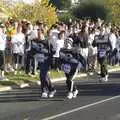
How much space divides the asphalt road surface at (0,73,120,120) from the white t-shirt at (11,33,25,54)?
2.46 meters

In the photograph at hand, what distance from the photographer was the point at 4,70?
22.4 m

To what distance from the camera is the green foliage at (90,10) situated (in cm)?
8306

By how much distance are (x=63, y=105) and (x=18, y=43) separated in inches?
286

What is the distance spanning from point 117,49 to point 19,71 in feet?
28.4

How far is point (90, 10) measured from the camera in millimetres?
87375

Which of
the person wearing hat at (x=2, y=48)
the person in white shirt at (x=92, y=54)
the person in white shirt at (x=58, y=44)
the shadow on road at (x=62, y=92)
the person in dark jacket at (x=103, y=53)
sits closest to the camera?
the shadow on road at (x=62, y=92)

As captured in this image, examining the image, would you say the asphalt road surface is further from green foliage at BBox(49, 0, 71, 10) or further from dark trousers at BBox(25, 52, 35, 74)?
green foliage at BBox(49, 0, 71, 10)

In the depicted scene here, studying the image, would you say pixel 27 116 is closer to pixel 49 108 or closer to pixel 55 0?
pixel 49 108

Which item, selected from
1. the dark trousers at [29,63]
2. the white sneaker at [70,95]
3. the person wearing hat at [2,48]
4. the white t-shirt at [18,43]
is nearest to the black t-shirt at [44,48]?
the white sneaker at [70,95]

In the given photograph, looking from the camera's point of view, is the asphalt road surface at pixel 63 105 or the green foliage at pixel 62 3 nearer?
the asphalt road surface at pixel 63 105

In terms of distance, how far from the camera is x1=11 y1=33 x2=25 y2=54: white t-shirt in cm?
2239

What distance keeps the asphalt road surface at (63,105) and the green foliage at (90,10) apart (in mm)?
62121

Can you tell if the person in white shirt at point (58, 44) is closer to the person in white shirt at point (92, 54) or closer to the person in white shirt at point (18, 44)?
the person in white shirt at point (18, 44)

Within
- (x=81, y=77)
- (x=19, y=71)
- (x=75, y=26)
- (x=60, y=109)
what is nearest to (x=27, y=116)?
(x=60, y=109)
